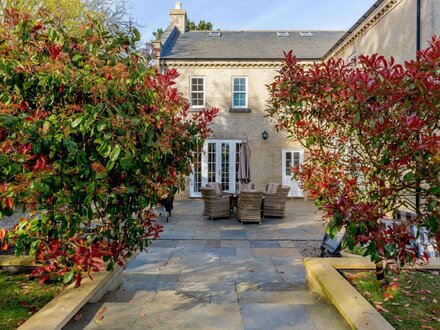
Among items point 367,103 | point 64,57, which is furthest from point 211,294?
point 64,57

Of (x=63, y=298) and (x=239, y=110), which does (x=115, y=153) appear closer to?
(x=63, y=298)

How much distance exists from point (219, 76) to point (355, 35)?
6.44 meters

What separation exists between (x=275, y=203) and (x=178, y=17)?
14.5 meters

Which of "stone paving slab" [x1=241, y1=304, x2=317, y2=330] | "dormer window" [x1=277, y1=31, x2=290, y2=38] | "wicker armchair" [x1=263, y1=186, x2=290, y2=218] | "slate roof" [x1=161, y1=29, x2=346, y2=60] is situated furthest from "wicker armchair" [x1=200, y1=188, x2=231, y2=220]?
"dormer window" [x1=277, y1=31, x2=290, y2=38]

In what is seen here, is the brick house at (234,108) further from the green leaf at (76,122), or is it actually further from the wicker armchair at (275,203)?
the green leaf at (76,122)

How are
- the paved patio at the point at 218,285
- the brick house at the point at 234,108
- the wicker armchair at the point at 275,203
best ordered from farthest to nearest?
the brick house at the point at 234,108 → the wicker armchair at the point at 275,203 → the paved patio at the point at 218,285

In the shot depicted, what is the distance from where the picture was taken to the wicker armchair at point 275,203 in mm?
11188

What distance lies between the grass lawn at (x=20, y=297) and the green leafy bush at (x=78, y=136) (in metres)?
0.52

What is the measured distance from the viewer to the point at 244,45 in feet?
60.0

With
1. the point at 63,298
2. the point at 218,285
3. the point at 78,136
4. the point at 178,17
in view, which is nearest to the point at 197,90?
the point at 178,17

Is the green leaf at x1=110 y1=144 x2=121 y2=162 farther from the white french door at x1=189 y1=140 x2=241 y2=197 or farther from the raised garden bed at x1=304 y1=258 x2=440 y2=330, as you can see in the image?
the white french door at x1=189 y1=140 x2=241 y2=197

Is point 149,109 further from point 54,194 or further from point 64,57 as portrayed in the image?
point 54,194

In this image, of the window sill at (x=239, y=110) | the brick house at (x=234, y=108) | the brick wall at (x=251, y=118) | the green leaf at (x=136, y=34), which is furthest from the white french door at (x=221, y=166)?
the green leaf at (x=136, y=34)

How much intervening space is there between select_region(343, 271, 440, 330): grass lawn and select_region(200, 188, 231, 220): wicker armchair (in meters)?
6.32
